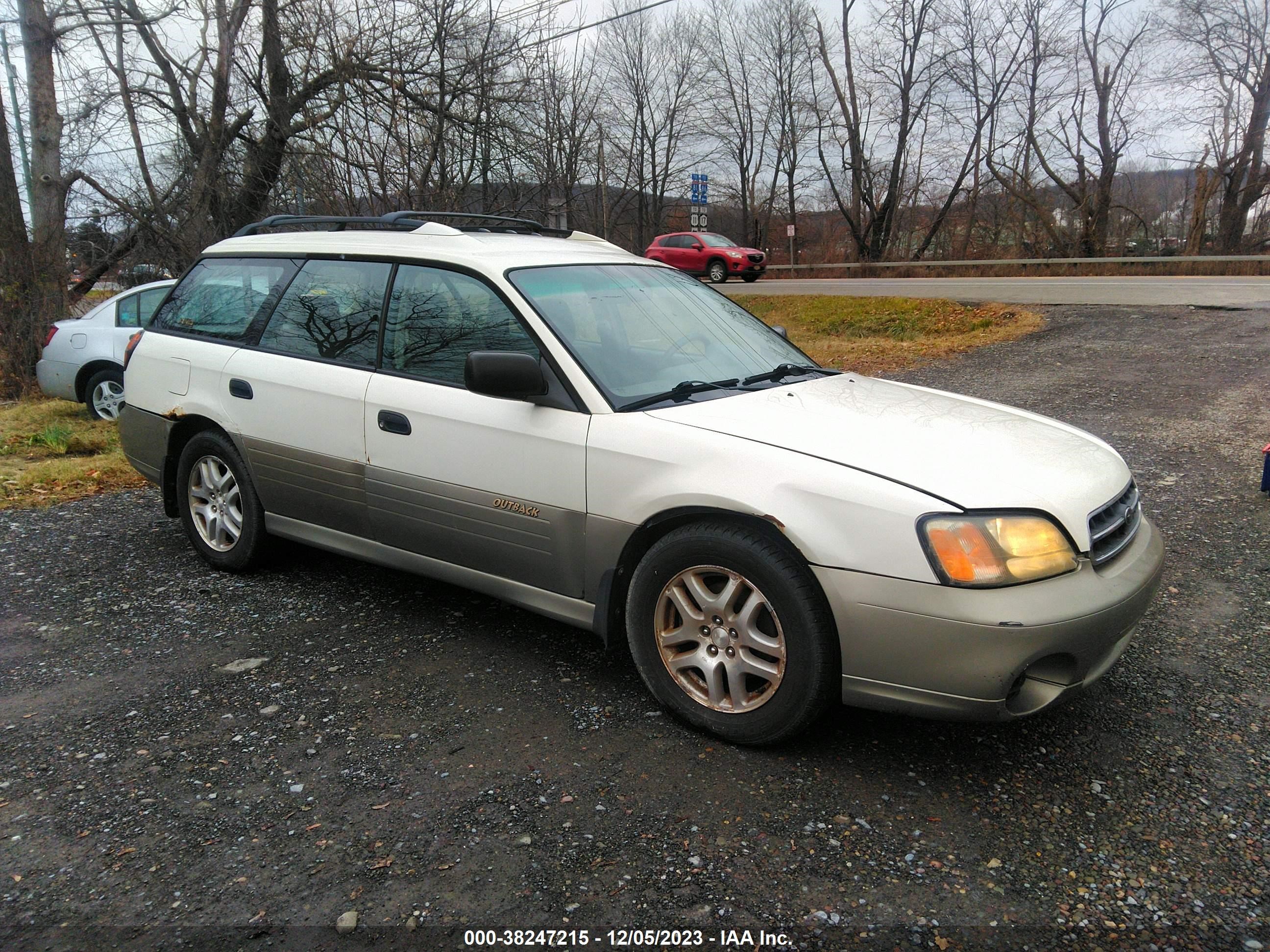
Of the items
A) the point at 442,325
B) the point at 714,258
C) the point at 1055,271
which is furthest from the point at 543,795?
the point at 1055,271

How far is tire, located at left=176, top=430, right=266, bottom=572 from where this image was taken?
14.9ft

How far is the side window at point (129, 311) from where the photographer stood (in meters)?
9.66

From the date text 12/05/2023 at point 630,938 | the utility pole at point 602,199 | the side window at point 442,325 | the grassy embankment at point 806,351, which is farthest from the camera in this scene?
the utility pole at point 602,199

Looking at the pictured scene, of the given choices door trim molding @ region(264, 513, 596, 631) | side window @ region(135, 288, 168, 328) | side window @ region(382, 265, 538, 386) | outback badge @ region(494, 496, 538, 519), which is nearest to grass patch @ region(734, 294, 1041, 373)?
side window @ region(135, 288, 168, 328)

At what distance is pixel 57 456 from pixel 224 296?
15.1 feet

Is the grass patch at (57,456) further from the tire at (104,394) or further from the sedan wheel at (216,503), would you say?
the sedan wheel at (216,503)

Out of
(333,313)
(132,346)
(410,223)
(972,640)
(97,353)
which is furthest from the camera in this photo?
(97,353)

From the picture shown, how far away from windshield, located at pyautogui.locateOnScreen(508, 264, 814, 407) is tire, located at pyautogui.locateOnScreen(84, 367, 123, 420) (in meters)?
7.47

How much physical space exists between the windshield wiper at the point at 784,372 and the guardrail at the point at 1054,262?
76.8 feet

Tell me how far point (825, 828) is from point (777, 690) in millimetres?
441

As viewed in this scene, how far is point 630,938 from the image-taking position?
2221 millimetres

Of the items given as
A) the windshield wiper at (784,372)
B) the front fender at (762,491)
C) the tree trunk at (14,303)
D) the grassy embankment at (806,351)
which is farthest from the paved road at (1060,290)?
the tree trunk at (14,303)

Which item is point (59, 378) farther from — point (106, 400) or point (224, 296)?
point (224, 296)

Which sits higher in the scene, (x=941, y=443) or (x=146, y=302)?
(x=146, y=302)
